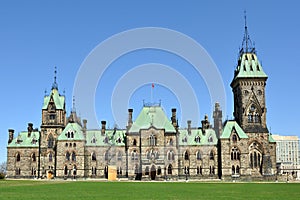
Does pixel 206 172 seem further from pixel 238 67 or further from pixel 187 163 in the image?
pixel 238 67

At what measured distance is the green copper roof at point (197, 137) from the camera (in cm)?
8844

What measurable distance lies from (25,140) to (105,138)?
17.9 metres

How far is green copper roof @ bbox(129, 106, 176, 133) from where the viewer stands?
8625 cm

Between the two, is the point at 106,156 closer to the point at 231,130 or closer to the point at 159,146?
the point at 159,146

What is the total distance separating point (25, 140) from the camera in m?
94.4

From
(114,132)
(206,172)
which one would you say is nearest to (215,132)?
(206,172)

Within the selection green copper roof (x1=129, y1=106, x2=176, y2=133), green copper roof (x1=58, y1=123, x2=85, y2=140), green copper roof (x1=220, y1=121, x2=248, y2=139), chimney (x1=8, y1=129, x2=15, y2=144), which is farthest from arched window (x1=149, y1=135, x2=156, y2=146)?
chimney (x1=8, y1=129, x2=15, y2=144)

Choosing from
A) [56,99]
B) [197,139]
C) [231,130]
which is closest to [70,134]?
[56,99]

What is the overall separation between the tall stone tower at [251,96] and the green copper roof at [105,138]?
24834mm

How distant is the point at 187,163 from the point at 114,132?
1690 cm

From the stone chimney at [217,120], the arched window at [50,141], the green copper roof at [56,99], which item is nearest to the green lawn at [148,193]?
the stone chimney at [217,120]

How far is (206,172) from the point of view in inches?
3423

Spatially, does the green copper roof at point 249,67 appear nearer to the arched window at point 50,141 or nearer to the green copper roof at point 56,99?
the green copper roof at point 56,99

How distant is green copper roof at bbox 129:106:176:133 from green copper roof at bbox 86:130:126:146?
5202 millimetres
